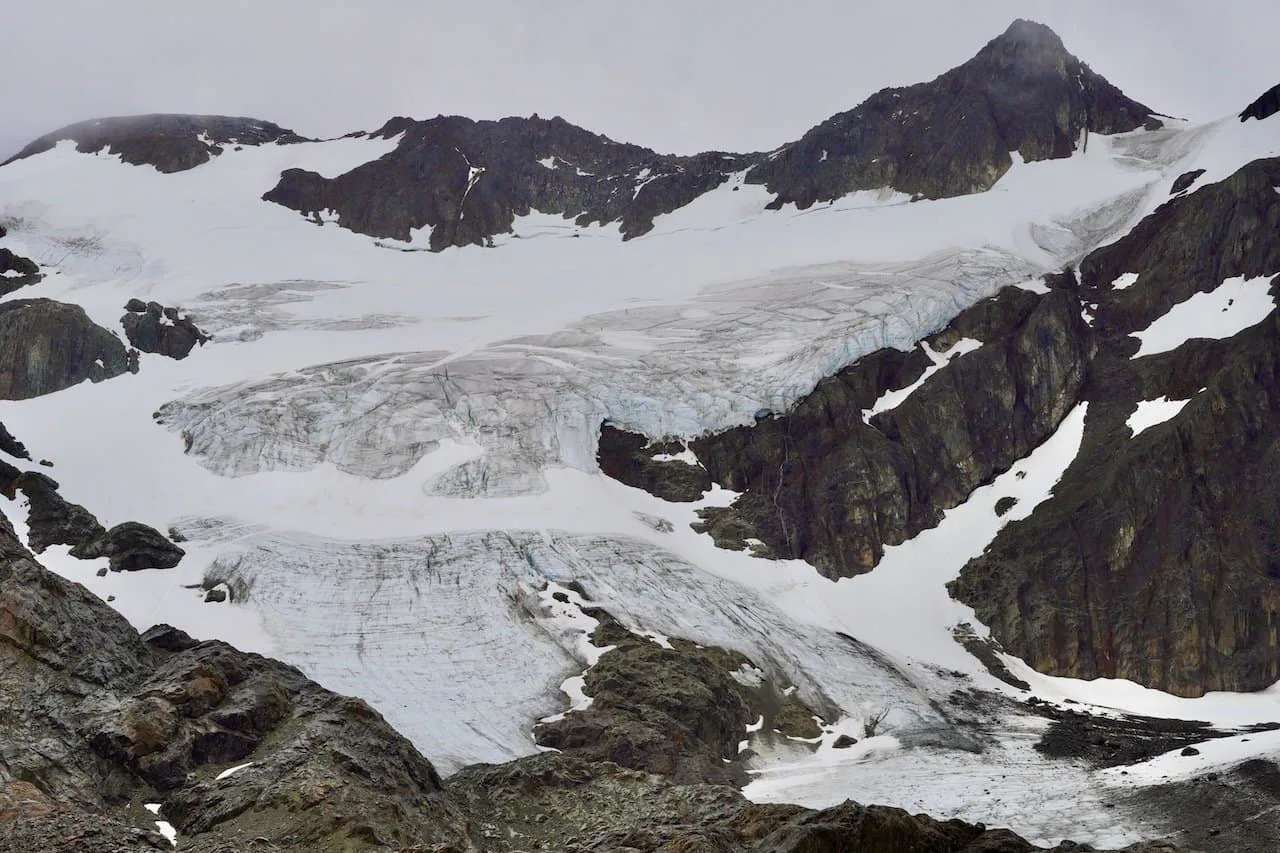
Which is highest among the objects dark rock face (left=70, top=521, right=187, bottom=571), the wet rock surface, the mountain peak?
the mountain peak

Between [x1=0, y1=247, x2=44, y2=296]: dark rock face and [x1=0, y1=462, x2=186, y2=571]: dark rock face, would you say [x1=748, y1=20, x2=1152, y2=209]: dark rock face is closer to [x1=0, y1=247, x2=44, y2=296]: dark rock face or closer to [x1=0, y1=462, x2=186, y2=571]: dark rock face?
[x1=0, y1=247, x2=44, y2=296]: dark rock face

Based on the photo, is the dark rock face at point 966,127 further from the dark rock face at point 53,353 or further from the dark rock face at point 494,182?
the dark rock face at point 53,353

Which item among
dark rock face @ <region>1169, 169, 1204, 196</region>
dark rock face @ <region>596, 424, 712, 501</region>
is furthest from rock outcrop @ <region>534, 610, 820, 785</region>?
dark rock face @ <region>1169, 169, 1204, 196</region>

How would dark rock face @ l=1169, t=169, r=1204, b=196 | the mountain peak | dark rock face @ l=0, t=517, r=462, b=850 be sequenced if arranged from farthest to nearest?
the mountain peak → dark rock face @ l=1169, t=169, r=1204, b=196 → dark rock face @ l=0, t=517, r=462, b=850

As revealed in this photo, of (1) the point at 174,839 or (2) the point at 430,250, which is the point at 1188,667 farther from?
(2) the point at 430,250

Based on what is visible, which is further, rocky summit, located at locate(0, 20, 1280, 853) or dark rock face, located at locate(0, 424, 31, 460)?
dark rock face, located at locate(0, 424, 31, 460)

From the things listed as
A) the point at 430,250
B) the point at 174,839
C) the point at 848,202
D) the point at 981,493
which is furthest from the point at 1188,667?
the point at 430,250

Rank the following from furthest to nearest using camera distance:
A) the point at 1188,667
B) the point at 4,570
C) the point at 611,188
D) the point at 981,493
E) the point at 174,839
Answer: the point at 611,188 < the point at 981,493 < the point at 1188,667 < the point at 4,570 < the point at 174,839
